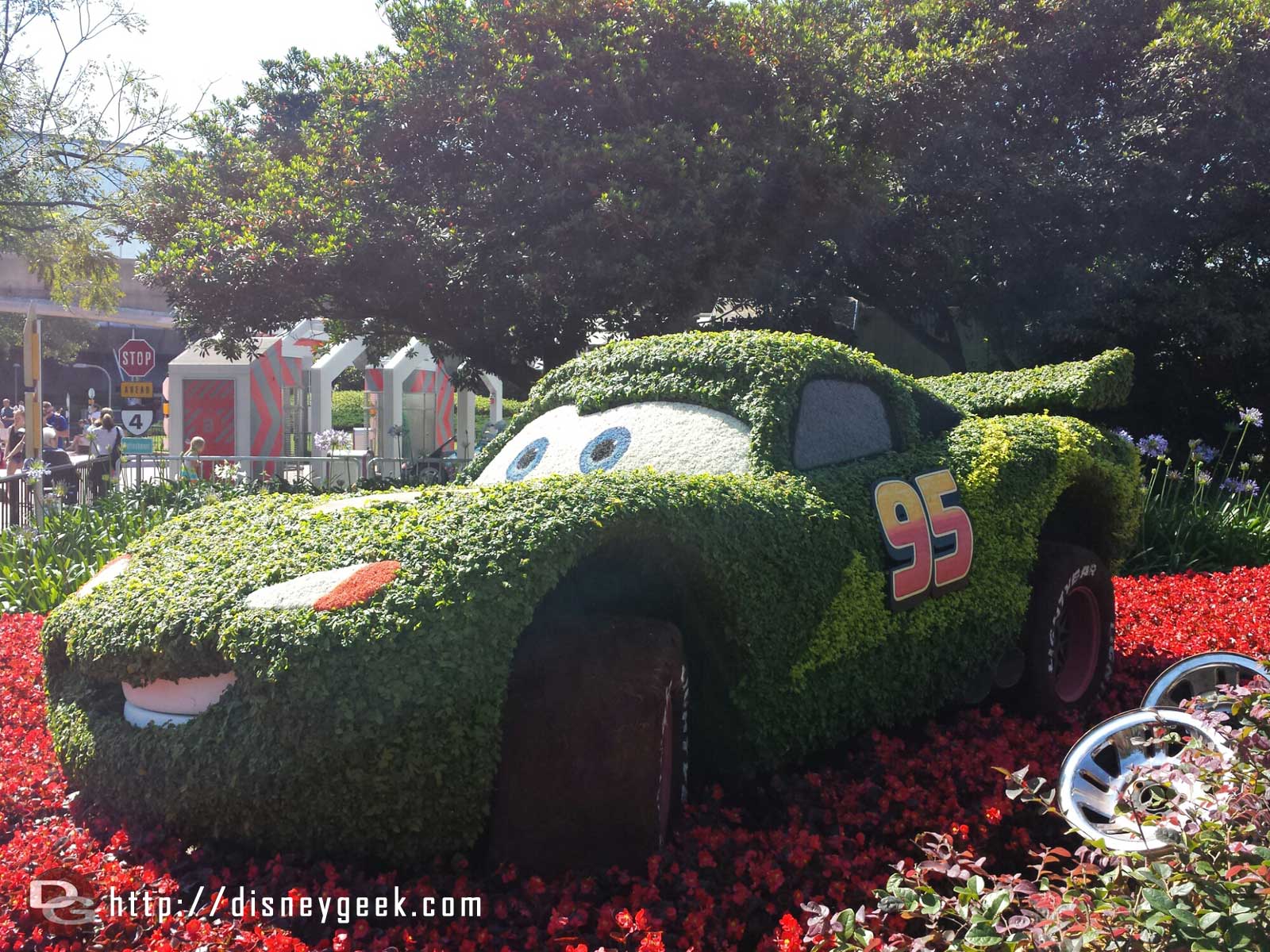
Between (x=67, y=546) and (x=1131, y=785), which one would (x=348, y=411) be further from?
(x=1131, y=785)

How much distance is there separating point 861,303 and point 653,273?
5.25 m

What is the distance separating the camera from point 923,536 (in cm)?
400

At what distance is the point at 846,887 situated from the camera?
3018 mm

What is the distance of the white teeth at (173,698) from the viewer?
9.36ft

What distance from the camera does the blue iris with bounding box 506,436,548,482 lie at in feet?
14.3

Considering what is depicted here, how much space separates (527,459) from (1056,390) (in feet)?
9.00

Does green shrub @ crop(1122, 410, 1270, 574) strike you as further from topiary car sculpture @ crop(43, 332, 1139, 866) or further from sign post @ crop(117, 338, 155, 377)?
sign post @ crop(117, 338, 155, 377)

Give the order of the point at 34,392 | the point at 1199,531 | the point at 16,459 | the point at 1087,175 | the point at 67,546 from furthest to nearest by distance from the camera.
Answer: the point at 16,459, the point at 1087,175, the point at 1199,531, the point at 34,392, the point at 67,546

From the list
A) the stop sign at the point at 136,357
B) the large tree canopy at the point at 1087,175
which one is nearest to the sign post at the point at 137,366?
the stop sign at the point at 136,357

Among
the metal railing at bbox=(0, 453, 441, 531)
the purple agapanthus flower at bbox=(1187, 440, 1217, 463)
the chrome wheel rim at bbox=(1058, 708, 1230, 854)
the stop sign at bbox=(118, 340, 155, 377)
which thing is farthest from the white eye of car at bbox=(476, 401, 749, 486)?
the stop sign at bbox=(118, 340, 155, 377)

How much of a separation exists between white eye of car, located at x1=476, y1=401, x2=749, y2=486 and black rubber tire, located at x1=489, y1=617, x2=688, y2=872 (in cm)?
108

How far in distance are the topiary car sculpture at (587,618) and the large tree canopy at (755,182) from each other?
6.86 m

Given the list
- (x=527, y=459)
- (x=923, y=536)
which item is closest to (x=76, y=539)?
(x=527, y=459)

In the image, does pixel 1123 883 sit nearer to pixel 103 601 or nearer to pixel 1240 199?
pixel 103 601
